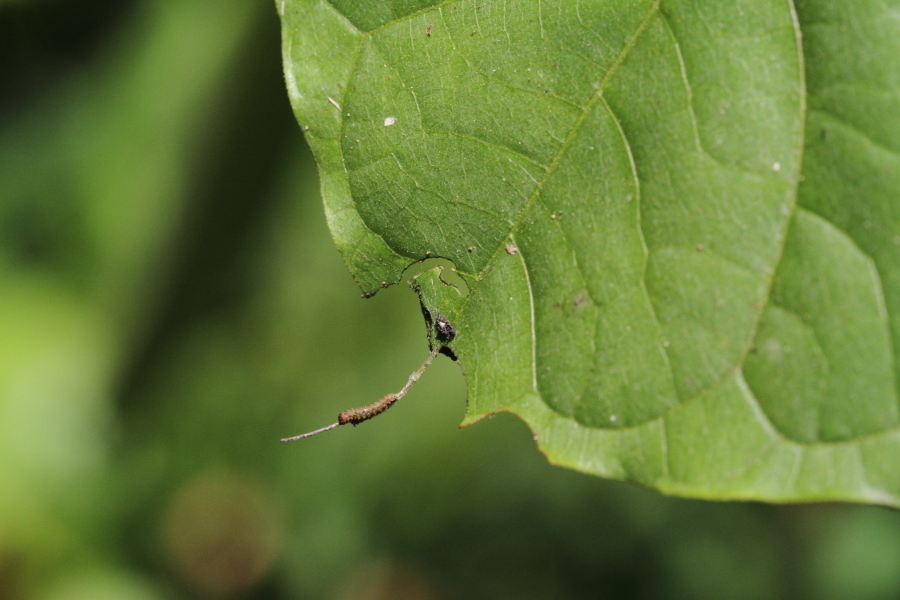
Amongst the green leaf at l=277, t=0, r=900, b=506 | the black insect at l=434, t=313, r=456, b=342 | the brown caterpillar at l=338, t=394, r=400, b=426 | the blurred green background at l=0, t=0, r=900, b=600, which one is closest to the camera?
the green leaf at l=277, t=0, r=900, b=506

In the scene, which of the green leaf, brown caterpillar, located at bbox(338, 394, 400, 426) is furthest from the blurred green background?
the green leaf

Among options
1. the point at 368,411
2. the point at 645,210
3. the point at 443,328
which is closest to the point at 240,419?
the point at 368,411

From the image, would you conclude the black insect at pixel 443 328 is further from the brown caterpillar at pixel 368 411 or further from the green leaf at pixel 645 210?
the brown caterpillar at pixel 368 411

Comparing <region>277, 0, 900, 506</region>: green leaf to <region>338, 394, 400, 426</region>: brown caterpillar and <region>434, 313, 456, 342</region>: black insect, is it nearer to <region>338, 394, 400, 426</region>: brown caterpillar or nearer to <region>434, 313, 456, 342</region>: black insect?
<region>434, 313, 456, 342</region>: black insect

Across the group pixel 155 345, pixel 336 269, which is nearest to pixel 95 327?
pixel 155 345

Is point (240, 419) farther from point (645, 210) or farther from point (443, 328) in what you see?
point (645, 210)

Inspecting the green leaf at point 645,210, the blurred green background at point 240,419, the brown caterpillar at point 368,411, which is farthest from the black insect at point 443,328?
the blurred green background at point 240,419
